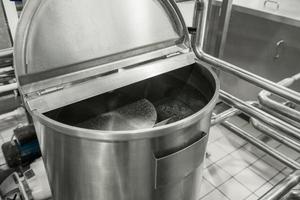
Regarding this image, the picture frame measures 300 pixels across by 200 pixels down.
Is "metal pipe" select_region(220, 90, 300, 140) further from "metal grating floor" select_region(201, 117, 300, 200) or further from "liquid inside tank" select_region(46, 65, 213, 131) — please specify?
"metal grating floor" select_region(201, 117, 300, 200)

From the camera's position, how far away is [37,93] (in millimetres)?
725

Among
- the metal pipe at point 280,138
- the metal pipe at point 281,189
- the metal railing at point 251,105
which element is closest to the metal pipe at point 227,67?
the metal railing at point 251,105

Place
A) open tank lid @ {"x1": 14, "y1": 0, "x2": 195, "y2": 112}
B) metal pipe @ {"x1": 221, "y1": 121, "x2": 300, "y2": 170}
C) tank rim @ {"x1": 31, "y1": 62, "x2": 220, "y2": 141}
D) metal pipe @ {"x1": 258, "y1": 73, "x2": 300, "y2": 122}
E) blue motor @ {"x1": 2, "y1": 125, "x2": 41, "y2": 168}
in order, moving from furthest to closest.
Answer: metal pipe @ {"x1": 221, "y1": 121, "x2": 300, "y2": 170} < blue motor @ {"x1": 2, "y1": 125, "x2": 41, "y2": 168} < metal pipe @ {"x1": 258, "y1": 73, "x2": 300, "y2": 122} < open tank lid @ {"x1": 14, "y1": 0, "x2": 195, "y2": 112} < tank rim @ {"x1": 31, "y1": 62, "x2": 220, "y2": 141}

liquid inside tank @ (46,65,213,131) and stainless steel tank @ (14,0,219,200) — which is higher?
stainless steel tank @ (14,0,219,200)

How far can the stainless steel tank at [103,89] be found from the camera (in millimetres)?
640

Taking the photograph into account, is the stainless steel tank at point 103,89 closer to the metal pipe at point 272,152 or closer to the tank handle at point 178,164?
the tank handle at point 178,164

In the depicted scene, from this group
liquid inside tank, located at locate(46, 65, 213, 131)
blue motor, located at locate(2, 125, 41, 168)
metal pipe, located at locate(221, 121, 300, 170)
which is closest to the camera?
liquid inside tank, located at locate(46, 65, 213, 131)

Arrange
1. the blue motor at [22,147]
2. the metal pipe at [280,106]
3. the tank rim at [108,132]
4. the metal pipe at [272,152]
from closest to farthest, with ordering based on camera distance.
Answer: the tank rim at [108,132], the metal pipe at [280,106], the blue motor at [22,147], the metal pipe at [272,152]

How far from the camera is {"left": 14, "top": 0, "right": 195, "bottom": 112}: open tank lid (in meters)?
0.71

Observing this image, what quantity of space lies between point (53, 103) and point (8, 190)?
0.87 meters

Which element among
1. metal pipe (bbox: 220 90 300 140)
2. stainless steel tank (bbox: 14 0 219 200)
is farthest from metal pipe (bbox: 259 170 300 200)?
stainless steel tank (bbox: 14 0 219 200)

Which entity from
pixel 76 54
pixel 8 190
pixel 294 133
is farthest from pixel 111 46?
pixel 8 190

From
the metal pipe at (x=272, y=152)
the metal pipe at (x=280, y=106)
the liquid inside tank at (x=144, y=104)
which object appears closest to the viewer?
the metal pipe at (x=280, y=106)

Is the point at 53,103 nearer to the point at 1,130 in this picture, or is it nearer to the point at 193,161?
the point at 193,161
